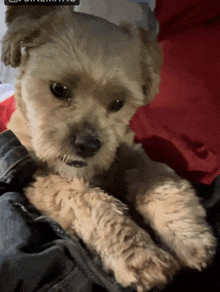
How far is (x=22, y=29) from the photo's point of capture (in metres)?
0.90

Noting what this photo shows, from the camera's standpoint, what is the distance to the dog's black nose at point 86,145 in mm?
850

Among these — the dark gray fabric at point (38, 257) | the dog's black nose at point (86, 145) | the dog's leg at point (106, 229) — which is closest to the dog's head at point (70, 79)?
the dog's black nose at point (86, 145)

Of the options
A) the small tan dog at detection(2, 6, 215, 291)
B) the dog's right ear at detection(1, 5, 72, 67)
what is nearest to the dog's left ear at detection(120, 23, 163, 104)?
the small tan dog at detection(2, 6, 215, 291)

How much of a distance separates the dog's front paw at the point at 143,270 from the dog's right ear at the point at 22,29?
77 cm

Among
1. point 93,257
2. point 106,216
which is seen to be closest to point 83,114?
point 106,216

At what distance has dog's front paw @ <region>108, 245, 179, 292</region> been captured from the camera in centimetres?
64

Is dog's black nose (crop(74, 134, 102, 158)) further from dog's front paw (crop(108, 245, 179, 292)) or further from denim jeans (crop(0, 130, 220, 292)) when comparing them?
dog's front paw (crop(108, 245, 179, 292))

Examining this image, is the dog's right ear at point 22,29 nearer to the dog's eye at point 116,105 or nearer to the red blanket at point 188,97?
the dog's eye at point 116,105

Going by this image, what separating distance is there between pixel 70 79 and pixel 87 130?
181mm

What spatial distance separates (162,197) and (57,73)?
551mm

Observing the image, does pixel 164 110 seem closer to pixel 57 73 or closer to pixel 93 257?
pixel 57 73

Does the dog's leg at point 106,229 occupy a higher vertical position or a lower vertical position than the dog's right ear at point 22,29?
lower

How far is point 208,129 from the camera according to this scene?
114cm

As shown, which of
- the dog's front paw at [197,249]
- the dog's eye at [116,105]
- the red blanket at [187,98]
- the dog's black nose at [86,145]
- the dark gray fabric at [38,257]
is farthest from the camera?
the red blanket at [187,98]
